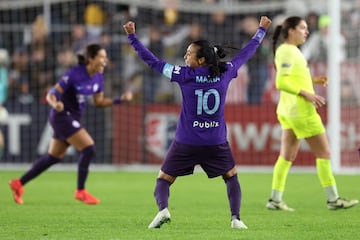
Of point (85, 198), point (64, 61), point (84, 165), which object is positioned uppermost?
point (64, 61)

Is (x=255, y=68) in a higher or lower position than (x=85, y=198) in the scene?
higher

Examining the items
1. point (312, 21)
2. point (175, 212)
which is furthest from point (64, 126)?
point (312, 21)

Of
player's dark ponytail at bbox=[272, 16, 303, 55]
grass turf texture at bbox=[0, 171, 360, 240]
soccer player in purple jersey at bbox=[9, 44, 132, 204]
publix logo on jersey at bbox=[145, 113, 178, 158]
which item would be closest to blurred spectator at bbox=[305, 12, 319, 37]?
publix logo on jersey at bbox=[145, 113, 178, 158]

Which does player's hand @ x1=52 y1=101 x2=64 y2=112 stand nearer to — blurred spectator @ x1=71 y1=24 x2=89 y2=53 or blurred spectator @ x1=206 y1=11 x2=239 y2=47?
blurred spectator @ x1=71 y1=24 x2=89 y2=53

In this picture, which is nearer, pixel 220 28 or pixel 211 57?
pixel 211 57

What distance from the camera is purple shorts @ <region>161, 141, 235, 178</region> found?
959 centimetres

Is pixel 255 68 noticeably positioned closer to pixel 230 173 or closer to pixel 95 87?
pixel 95 87

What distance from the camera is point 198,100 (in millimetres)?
9578

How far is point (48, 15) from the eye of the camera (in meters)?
21.4

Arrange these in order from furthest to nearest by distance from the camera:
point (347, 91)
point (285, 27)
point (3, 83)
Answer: point (3, 83), point (347, 91), point (285, 27)

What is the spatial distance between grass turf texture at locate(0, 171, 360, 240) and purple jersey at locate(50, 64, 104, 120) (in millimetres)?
1182

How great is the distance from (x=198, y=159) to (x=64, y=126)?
423cm

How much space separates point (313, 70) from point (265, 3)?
8.16ft

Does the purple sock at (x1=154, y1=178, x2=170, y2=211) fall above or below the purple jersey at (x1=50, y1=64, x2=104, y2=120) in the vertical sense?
below
